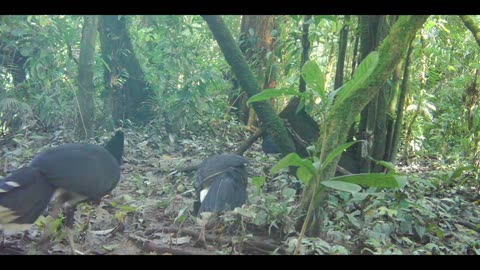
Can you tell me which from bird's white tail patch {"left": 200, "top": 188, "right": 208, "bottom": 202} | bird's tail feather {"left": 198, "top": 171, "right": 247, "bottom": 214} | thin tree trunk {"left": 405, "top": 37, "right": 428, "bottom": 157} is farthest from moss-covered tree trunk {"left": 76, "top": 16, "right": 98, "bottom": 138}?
thin tree trunk {"left": 405, "top": 37, "right": 428, "bottom": 157}

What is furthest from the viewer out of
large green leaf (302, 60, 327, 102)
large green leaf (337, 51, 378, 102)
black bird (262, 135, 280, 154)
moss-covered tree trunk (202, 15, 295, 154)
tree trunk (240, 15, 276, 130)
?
tree trunk (240, 15, 276, 130)

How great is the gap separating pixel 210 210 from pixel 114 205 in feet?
2.28

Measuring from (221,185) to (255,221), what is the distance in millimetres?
511

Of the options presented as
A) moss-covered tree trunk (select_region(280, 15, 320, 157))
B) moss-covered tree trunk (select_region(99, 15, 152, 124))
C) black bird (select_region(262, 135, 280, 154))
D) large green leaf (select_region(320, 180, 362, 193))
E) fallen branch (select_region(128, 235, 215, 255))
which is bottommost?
fallen branch (select_region(128, 235, 215, 255))

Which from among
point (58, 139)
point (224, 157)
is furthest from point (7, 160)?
point (224, 157)

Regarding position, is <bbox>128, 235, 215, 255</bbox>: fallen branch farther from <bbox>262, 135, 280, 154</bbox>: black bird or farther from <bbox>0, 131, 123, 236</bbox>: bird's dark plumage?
<bbox>262, 135, 280, 154</bbox>: black bird

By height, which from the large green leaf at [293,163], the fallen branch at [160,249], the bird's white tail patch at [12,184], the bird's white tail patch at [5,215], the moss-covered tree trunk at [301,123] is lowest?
the fallen branch at [160,249]

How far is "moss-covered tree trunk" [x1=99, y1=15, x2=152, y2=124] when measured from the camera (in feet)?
21.1

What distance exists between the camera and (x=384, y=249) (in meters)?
2.80

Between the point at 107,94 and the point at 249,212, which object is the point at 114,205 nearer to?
the point at 249,212

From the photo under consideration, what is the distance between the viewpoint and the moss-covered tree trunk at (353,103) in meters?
2.80

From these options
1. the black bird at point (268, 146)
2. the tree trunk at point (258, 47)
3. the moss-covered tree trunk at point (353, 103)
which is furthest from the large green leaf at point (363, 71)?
the tree trunk at point (258, 47)

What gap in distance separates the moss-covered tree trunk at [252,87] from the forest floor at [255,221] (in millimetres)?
288

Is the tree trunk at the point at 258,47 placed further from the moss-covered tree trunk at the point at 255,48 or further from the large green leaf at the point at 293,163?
the large green leaf at the point at 293,163
